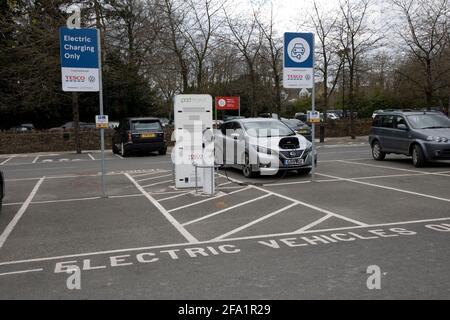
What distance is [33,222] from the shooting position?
8133 millimetres

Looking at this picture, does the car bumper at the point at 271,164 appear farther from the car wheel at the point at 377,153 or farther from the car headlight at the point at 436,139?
the car wheel at the point at 377,153

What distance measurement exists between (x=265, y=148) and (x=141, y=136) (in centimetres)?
995

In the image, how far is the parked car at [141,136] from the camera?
2122 centimetres

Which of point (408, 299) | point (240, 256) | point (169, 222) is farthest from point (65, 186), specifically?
point (408, 299)

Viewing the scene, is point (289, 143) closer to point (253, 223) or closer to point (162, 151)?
point (253, 223)

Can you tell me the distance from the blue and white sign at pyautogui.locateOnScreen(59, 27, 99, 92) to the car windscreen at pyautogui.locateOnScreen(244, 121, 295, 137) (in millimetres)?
4870

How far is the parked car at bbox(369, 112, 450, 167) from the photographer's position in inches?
551

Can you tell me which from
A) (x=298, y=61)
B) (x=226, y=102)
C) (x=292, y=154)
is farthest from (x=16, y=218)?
(x=226, y=102)

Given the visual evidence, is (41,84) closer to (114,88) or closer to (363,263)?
(114,88)

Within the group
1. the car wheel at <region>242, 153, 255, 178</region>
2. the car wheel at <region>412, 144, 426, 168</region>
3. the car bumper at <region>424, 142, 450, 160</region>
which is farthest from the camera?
the car wheel at <region>412, 144, 426, 168</region>

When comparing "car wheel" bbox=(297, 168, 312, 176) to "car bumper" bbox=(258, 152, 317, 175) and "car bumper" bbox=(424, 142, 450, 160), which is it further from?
"car bumper" bbox=(424, 142, 450, 160)

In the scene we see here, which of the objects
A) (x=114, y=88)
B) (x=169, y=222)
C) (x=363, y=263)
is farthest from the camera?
(x=114, y=88)

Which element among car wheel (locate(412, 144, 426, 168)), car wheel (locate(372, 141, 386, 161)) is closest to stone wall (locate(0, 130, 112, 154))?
car wheel (locate(372, 141, 386, 161))
